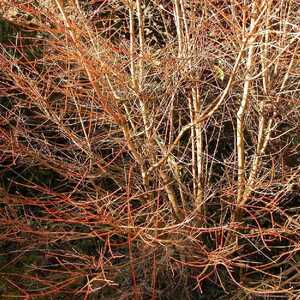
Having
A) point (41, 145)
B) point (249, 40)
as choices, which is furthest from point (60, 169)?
point (249, 40)

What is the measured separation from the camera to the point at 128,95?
453cm

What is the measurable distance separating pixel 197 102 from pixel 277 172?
1.02 meters

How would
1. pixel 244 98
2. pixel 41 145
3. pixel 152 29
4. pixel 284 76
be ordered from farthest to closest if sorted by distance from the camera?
pixel 152 29 < pixel 41 145 < pixel 284 76 < pixel 244 98

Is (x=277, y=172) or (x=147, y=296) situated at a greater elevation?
(x=277, y=172)

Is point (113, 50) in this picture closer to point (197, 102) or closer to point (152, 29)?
point (197, 102)

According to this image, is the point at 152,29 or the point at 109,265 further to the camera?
the point at 152,29

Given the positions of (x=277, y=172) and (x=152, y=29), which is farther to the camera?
(x=152, y=29)

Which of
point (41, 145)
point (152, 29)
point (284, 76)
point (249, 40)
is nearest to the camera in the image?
point (249, 40)

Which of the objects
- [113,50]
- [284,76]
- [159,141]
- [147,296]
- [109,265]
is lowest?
[147,296]

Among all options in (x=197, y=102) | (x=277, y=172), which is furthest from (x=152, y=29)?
(x=277, y=172)

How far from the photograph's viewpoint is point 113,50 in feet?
14.6

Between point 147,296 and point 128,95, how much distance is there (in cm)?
188

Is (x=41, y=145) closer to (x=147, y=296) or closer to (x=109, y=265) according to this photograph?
(x=109, y=265)

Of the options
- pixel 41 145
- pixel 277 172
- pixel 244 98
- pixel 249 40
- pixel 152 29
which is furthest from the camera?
pixel 152 29
